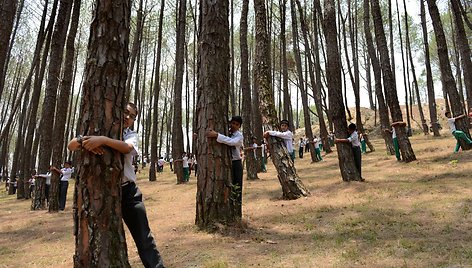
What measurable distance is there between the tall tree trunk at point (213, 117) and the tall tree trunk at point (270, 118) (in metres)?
2.35

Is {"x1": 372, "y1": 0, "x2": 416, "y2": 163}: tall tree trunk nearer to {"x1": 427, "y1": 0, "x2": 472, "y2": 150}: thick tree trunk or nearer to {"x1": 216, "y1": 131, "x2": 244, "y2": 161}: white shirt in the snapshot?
{"x1": 427, "y1": 0, "x2": 472, "y2": 150}: thick tree trunk

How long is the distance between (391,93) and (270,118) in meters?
4.88

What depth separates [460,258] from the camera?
11.7 feet

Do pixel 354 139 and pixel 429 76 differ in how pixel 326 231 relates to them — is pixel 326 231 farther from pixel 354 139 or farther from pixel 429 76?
pixel 429 76

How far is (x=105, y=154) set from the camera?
2881mm

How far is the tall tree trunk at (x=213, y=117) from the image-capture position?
5355 millimetres

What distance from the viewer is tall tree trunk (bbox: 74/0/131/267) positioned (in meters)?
2.81

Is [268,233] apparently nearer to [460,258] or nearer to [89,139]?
[460,258]

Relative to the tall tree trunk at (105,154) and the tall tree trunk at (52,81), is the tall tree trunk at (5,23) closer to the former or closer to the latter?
the tall tree trunk at (105,154)

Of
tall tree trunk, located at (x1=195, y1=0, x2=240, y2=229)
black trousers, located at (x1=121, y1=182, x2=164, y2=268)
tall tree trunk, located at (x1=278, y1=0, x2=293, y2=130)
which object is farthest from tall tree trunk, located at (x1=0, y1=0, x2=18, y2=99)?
tall tree trunk, located at (x1=278, y1=0, x2=293, y2=130)

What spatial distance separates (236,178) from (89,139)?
3.56 meters

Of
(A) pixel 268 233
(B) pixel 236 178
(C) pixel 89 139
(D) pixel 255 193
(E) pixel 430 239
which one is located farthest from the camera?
(D) pixel 255 193

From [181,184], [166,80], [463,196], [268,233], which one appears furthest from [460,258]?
[166,80]

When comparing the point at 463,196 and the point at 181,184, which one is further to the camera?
the point at 181,184
